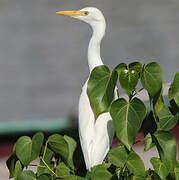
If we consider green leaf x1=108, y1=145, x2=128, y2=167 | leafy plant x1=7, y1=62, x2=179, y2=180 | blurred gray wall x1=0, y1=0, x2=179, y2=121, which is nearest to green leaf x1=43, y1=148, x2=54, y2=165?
leafy plant x1=7, y1=62, x2=179, y2=180

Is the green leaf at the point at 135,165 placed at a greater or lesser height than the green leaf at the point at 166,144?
lesser

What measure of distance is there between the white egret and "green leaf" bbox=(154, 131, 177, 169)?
0.17 metres

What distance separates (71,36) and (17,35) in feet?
1.45

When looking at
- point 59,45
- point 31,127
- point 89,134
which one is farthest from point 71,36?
point 89,134

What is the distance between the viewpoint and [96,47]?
3.90ft

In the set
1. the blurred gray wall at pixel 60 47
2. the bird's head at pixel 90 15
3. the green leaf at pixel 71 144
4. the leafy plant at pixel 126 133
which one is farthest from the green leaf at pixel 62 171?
the blurred gray wall at pixel 60 47

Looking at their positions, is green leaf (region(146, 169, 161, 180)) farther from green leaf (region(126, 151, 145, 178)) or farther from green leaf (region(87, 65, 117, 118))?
green leaf (region(87, 65, 117, 118))

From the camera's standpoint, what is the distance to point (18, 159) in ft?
3.83

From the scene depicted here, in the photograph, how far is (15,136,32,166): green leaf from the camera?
42.4 inches

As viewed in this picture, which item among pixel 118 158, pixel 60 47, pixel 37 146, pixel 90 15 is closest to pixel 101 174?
pixel 118 158

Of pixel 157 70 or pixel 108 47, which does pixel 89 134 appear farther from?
pixel 108 47

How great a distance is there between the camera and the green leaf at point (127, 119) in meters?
0.97

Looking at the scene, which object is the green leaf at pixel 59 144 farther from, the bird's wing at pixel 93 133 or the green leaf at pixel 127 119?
the green leaf at pixel 127 119

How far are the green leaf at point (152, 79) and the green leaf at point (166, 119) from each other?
0.53ft
